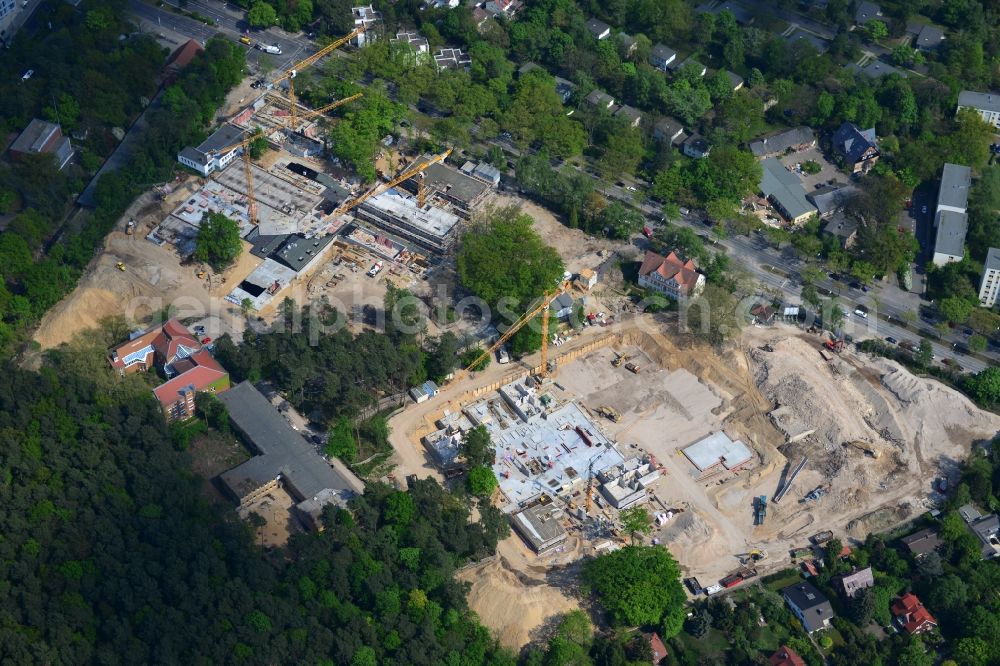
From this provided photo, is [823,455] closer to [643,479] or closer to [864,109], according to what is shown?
[643,479]

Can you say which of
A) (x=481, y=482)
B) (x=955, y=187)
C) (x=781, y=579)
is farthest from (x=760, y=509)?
(x=955, y=187)

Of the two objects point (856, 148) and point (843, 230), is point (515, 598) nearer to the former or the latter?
point (843, 230)

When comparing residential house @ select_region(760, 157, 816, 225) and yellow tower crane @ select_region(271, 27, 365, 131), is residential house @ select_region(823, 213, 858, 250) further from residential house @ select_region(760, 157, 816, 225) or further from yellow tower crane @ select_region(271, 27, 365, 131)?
yellow tower crane @ select_region(271, 27, 365, 131)

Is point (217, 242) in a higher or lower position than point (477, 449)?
higher

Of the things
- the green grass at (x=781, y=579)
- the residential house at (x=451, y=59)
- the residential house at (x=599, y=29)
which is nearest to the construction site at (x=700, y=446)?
the green grass at (x=781, y=579)

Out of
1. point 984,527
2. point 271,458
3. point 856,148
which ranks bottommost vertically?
point 984,527

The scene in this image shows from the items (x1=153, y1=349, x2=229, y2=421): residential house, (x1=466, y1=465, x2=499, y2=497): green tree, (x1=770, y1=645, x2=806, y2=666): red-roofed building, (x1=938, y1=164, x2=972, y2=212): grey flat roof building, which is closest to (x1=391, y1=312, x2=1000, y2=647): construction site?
(x1=466, y1=465, x2=499, y2=497): green tree

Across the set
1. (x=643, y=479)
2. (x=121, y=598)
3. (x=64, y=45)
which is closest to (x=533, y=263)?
(x=643, y=479)
